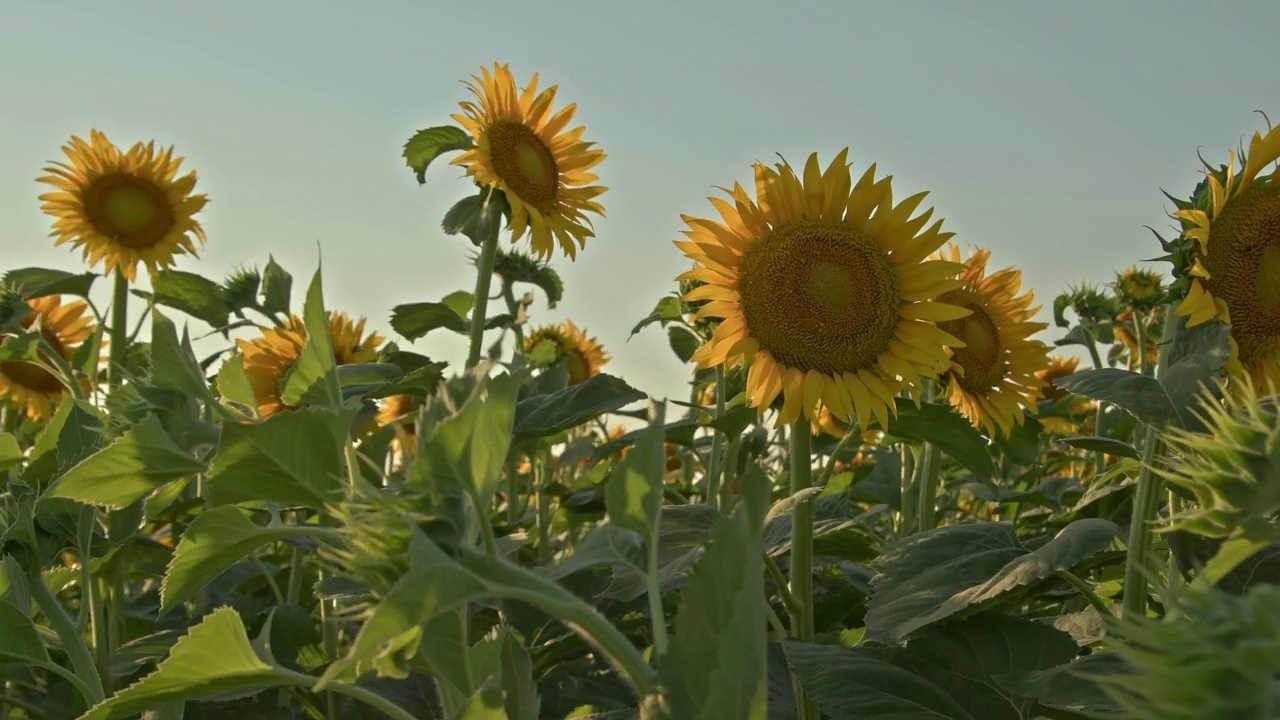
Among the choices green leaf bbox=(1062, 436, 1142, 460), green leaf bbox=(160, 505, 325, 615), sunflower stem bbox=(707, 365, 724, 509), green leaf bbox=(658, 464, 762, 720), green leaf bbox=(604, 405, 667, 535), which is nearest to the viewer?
green leaf bbox=(658, 464, 762, 720)

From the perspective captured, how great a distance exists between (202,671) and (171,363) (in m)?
0.24

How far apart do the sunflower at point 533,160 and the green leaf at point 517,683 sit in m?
1.99

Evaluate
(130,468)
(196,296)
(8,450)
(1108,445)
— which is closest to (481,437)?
(130,468)

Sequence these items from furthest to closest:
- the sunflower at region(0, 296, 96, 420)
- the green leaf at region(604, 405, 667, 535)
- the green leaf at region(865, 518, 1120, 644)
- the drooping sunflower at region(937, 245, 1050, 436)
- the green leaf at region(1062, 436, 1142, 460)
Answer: the sunflower at region(0, 296, 96, 420) < the drooping sunflower at region(937, 245, 1050, 436) < the green leaf at region(1062, 436, 1142, 460) < the green leaf at region(865, 518, 1120, 644) < the green leaf at region(604, 405, 667, 535)

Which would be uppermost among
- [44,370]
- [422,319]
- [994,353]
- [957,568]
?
[44,370]

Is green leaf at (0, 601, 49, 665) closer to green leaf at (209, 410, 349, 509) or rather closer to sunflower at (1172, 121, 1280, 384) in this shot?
green leaf at (209, 410, 349, 509)

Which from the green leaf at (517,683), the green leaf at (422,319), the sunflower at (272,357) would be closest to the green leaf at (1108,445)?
the green leaf at (517,683)

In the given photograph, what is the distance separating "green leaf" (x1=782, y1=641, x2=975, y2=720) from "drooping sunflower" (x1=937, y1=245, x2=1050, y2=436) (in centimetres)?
99

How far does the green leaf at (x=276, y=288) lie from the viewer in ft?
9.48

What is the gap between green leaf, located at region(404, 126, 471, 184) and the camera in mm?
2758

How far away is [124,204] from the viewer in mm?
4359

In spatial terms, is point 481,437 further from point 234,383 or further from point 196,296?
point 196,296

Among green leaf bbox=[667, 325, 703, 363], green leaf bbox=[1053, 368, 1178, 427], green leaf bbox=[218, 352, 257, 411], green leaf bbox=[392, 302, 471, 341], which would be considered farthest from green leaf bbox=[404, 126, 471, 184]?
green leaf bbox=[218, 352, 257, 411]

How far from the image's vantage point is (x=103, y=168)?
4387 millimetres
